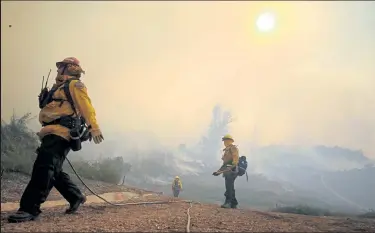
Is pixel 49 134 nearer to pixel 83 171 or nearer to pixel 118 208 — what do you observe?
pixel 118 208

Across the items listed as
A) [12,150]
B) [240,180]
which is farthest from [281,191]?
[12,150]

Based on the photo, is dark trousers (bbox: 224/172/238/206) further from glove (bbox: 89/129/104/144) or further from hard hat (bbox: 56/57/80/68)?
hard hat (bbox: 56/57/80/68)

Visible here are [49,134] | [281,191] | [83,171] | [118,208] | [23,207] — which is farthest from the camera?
[281,191]

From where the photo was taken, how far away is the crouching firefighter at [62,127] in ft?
16.4

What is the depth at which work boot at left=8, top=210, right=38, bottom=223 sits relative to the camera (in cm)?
440

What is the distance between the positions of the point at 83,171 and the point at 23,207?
31.8ft

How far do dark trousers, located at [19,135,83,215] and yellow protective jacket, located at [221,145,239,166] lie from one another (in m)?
5.41

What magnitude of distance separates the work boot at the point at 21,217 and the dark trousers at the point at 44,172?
0.09 m

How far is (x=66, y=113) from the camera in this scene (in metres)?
5.34

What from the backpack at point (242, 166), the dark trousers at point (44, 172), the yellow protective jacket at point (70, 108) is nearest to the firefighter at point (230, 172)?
the backpack at point (242, 166)

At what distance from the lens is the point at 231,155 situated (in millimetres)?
9812

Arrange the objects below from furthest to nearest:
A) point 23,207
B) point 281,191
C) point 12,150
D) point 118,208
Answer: point 281,191, point 12,150, point 118,208, point 23,207

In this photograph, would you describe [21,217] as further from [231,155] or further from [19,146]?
[231,155]

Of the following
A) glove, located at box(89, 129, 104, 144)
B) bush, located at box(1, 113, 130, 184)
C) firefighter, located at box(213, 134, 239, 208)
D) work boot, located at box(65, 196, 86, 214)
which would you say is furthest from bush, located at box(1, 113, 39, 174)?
firefighter, located at box(213, 134, 239, 208)
